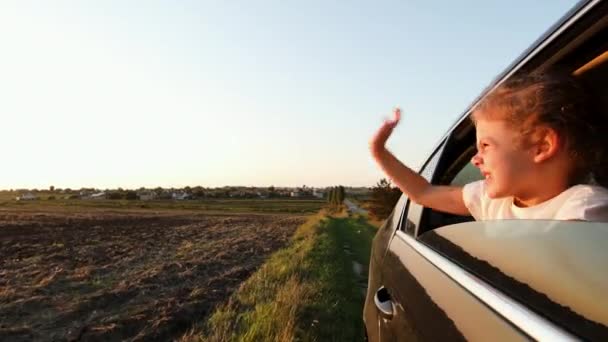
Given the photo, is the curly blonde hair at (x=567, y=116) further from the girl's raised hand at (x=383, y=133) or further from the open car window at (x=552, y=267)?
the girl's raised hand at (x=383, y=133)

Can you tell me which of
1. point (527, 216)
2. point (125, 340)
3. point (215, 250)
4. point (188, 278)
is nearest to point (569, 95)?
point (527, 216)

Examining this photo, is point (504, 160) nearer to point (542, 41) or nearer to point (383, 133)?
point (542, 41)

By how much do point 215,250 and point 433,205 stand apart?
596 inches

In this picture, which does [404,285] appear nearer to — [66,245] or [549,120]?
[549,120]

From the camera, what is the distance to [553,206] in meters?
1.58

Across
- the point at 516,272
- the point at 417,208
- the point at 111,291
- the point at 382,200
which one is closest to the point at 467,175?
the point at 417,208

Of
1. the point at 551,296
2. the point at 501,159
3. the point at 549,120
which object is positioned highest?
the point at 549,120

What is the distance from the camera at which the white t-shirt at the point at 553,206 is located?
1.34m

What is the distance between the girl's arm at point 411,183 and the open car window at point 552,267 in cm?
A: 90

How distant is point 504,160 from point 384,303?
0.83m

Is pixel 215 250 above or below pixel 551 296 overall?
below

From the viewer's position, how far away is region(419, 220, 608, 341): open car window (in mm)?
839

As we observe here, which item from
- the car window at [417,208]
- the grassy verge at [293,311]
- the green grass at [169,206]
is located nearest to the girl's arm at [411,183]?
the car window at [417,208]

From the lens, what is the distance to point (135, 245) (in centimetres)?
2016
